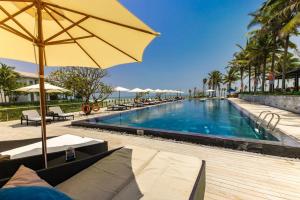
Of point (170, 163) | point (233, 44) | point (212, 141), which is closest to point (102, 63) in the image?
point (170, 163)

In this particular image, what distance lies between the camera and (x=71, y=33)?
8.96 feet

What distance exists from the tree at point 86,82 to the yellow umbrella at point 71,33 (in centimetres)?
1328

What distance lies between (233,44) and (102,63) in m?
31.1

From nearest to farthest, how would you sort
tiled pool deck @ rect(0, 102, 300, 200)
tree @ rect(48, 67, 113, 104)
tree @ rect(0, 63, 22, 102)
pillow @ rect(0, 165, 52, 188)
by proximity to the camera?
pillow @ rect(0, 165, 52, 188), tiled pool deck @ rect(0, 102, 300, 200), tree @ rect(48, 67, 113, 104), tree @ rect(0, 63, 22, 102)

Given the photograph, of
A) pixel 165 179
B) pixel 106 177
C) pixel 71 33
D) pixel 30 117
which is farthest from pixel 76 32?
pixel 30 117

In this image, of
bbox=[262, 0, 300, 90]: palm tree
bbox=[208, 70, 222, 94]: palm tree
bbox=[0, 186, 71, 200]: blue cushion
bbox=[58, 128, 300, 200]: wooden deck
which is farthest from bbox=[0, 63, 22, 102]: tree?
bbox=[208, 70, 222, 94]: palm tree

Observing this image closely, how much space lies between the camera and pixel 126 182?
179 centimetres

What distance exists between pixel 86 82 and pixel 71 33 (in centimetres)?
1438

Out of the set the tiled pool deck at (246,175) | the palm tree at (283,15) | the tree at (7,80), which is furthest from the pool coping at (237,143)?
the tree at (7,80)

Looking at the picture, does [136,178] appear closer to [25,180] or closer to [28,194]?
[25,180]

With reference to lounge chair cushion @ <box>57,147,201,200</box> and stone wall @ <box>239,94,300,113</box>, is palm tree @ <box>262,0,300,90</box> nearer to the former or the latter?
stone wall @ <box>239,94,300,113</box>

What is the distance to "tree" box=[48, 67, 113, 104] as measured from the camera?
16.2 m

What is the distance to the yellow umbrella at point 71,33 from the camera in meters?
1.87

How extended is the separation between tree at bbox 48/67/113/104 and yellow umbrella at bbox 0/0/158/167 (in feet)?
43.6
